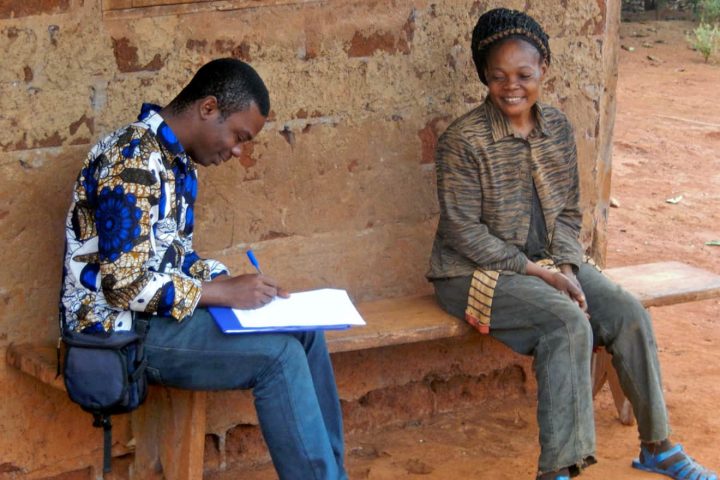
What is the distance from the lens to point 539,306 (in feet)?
13.8

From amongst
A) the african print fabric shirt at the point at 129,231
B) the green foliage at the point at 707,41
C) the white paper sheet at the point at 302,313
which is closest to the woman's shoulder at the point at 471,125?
the white paper sheet at the point at 302,313

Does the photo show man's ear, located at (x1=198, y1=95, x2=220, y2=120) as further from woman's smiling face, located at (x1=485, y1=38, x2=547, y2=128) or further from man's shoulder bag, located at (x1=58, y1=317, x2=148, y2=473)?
woman's smiling face, located at (x1=485, y1=38, x2=547, y2=128)

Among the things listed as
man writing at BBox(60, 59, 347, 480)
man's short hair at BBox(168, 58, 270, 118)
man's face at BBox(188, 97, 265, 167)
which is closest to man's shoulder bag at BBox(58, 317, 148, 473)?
man writing at BBox(60, 59, 347, 480)

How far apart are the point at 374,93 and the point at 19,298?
1523 mm

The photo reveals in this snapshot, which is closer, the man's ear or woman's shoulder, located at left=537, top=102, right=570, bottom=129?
the man's ear

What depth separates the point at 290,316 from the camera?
12.1 feet

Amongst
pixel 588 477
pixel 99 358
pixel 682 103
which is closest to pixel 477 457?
pixel 588 477

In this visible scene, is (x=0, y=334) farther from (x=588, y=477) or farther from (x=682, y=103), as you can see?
(x=682, y=103)

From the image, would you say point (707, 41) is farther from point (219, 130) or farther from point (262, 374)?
point (262, 374)

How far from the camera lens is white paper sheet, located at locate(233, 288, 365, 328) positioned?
11.9ft

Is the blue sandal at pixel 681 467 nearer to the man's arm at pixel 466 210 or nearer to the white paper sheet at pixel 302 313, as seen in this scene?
the man's arm at pixel 466 210

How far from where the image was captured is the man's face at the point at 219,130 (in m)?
3.63

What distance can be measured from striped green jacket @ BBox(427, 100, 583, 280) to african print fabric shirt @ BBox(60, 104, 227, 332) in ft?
3.47

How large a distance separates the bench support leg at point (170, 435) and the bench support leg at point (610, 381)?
1.78m
